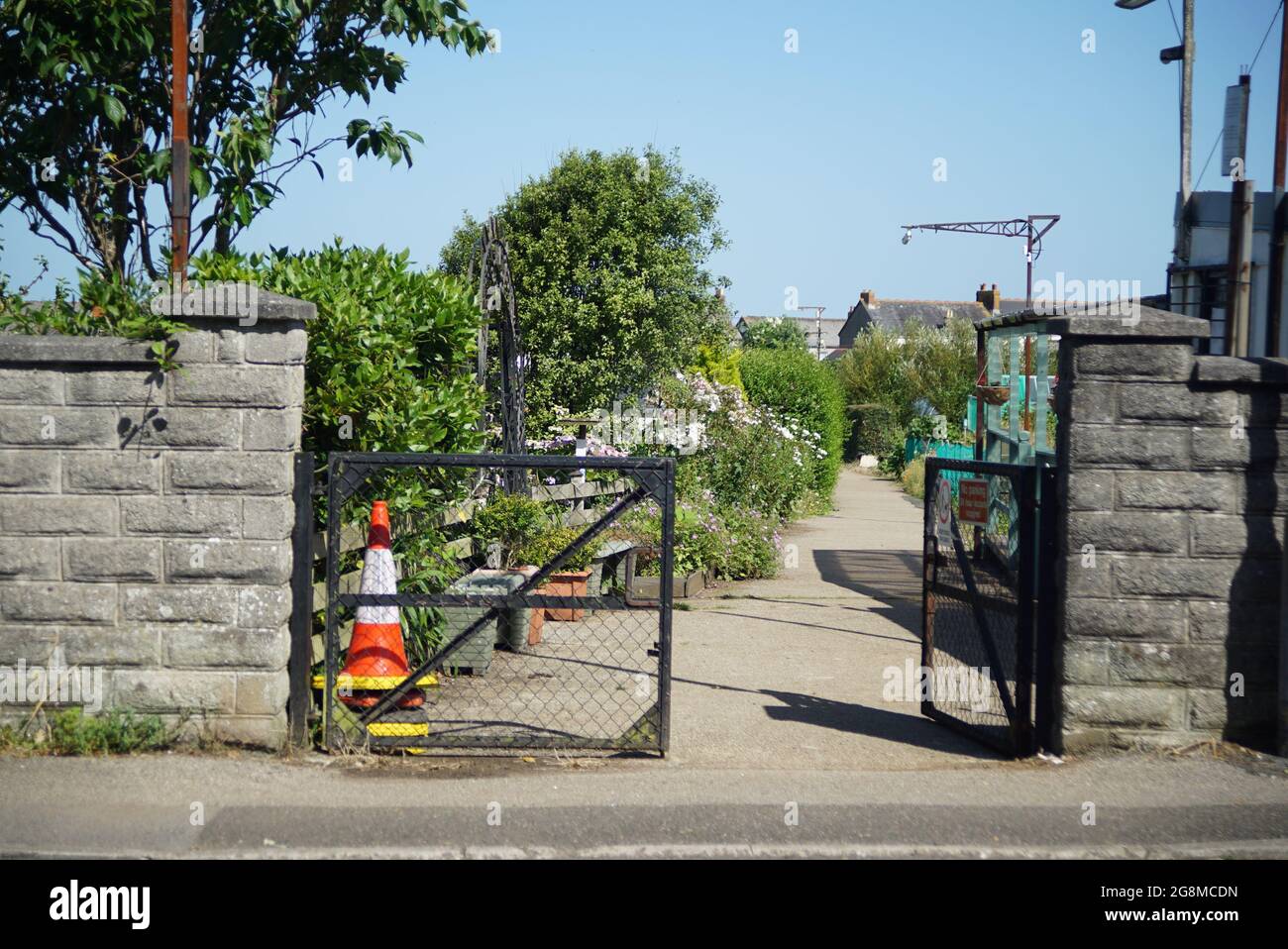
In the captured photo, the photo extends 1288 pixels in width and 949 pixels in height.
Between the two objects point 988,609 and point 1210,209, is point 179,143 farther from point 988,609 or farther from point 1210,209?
point 1210,209

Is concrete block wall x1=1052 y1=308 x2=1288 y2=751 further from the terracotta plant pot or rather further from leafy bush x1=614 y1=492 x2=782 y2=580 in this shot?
leafy bush x1=614 y1=492 x2=782 y2=580

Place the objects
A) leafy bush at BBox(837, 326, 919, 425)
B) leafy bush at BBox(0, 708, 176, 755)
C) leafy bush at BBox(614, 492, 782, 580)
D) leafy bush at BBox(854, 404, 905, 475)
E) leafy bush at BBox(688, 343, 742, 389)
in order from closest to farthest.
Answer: leafy bush at BBox(0, 708, 176, 755) < leafy bush at BBox(614, 492, 782, 580) < leafy bush at BBox(688, 343, 742, 389) < leafy bush at BBox(854, 404, 905, 475) < leafy bush at BBox(837, 326, 919, 425)

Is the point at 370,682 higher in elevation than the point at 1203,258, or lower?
lower

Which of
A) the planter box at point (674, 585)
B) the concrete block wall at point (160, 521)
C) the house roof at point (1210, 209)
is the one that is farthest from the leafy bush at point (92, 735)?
the house roof at point (1210, 209)

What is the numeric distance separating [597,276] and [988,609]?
425 inches

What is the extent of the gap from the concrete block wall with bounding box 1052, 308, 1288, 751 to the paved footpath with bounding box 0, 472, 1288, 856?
1.25 ft

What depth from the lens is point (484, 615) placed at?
19.9 feet

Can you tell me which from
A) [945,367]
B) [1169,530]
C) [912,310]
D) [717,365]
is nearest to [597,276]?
[717,365]

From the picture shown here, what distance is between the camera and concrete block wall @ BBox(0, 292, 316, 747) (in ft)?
19.0

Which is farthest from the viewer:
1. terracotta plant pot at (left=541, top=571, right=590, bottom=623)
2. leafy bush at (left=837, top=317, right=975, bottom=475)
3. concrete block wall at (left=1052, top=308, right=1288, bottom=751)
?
leafy bush at (left=837, top=317, right=975, bottom=475)

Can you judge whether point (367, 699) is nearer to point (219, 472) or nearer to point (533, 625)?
point (219, 472)

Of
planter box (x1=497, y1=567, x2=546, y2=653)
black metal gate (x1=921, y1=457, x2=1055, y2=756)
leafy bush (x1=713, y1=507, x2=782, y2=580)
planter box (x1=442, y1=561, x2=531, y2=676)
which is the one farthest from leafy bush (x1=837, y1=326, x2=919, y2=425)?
planter box (x1=442, y1=561, x2=531, y2=676)

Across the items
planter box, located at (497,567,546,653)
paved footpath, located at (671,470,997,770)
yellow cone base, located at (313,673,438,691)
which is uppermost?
yellow cone base, located at (313,673,438,691)

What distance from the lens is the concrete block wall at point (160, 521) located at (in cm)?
580
